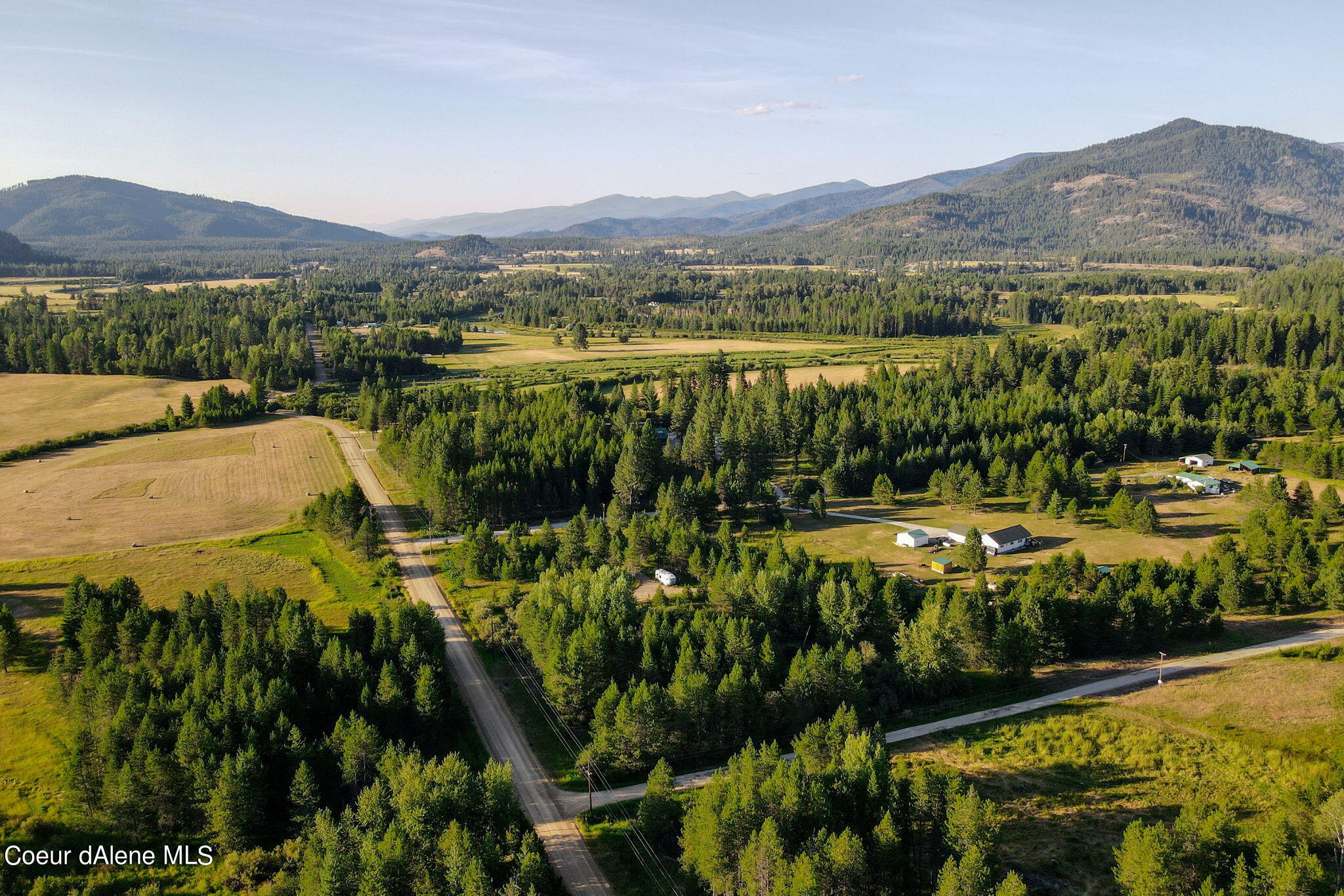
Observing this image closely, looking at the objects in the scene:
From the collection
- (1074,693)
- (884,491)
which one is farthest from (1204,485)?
(1074,693)

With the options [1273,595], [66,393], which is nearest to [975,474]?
[1273,595]

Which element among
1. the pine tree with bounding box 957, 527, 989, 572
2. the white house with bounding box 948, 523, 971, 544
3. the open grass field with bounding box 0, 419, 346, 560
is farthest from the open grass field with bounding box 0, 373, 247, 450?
the pine tree with bounding box 957, 527, 989, 572

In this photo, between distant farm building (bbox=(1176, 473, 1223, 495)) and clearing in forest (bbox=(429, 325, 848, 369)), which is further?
clearing in forest (bbox=(429, 325, 848, 369))

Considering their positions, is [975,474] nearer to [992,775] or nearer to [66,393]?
[992,775]

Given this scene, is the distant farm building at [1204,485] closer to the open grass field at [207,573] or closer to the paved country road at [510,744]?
the paved country road at [510,744]

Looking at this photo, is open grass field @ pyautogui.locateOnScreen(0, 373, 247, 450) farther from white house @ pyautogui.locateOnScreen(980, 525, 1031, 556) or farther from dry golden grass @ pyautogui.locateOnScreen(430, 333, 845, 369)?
white house @ pyautogui.locateOnScreen(980, 525, 1031, 556)

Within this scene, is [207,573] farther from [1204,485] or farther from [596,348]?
[596,348]
